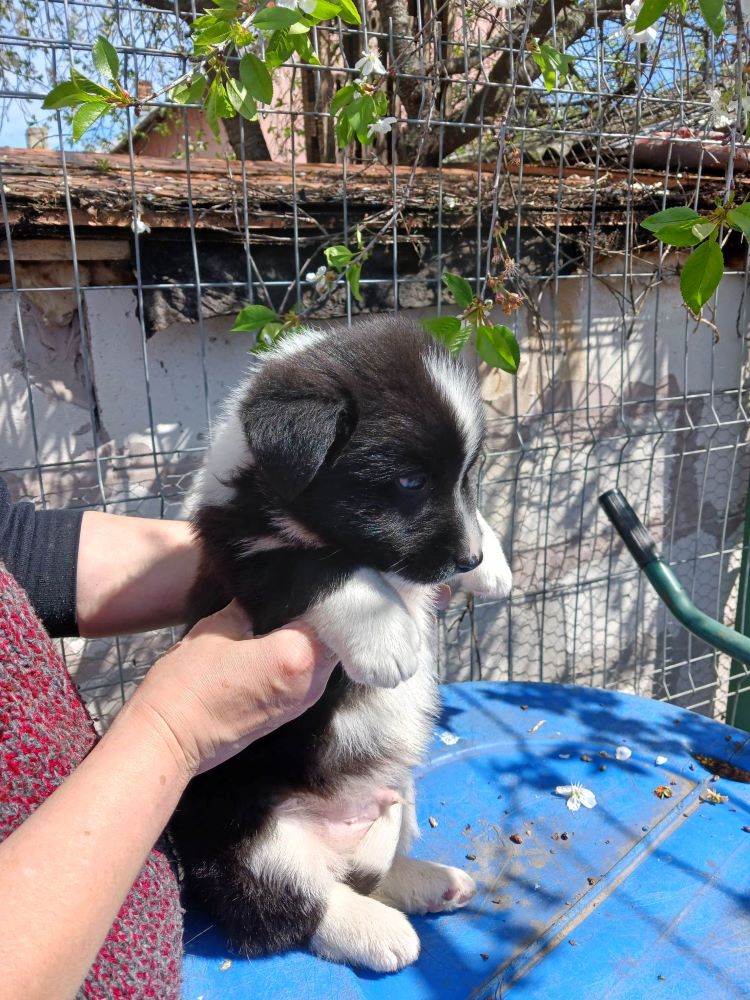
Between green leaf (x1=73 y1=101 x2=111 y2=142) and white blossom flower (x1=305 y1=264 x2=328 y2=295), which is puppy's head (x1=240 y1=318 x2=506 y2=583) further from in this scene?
white blossom flower (x1=305 y1=264 x2=328 y2=295)

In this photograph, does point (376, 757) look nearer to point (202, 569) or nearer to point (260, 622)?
point (260, 622)

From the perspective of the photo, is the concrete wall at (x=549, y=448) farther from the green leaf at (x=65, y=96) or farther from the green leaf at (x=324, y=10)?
the green leaf at (x=324, y=10)

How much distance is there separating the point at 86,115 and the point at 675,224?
144 centimetres

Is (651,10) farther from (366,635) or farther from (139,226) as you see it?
(139,226)

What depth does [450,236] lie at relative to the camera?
119 inches

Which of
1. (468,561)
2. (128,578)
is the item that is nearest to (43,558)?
(128,578)

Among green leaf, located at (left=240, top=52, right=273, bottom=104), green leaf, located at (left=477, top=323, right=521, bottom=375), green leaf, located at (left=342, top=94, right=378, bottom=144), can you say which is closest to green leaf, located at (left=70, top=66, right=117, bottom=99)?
green leaf, located at (left=240, top=52, right=273, bottom=104)

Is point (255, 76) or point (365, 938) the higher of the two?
point (255, 76)

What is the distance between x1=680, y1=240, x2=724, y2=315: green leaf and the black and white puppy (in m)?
0.48

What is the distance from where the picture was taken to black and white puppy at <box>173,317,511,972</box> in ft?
4.47

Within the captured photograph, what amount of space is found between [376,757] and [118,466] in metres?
1.57

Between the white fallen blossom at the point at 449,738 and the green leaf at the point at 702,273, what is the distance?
4.73 feet

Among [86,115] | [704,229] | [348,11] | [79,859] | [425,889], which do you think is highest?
A: [348,11]

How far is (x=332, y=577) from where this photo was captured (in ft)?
4.58
